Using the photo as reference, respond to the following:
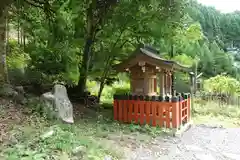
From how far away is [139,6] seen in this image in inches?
342

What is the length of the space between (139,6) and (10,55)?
462 cm

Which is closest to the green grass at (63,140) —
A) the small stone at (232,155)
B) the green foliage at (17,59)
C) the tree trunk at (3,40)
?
the tree trunk at (3,40)

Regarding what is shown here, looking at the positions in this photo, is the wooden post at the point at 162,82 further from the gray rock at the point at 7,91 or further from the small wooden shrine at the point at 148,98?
the gray rock at the point at 7,91

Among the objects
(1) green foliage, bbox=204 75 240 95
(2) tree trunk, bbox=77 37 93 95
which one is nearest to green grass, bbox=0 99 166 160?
(2) tree trunk, bbox=77 37 93 95

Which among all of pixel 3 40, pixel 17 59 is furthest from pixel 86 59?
pixel 3 40

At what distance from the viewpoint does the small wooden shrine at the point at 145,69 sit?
769cm

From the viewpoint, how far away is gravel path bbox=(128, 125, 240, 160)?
539 cm

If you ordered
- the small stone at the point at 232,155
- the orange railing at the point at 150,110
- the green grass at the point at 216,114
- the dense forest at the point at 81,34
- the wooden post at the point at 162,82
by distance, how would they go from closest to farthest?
the small stone at the point at 232,155 < the orange railing at the point at 150,110 < the wooden post at the point at 162,82 < the dense forest at the point at 81,34 < the green grass at the point at 216,114

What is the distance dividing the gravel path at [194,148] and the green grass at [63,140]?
34cm

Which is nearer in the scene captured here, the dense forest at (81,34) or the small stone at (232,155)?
the small stone at (232,155)

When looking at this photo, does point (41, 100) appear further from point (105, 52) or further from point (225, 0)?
point (225, 0)

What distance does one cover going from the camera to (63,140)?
15.3 feet

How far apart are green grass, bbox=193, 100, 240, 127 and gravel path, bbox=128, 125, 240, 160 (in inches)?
92.7

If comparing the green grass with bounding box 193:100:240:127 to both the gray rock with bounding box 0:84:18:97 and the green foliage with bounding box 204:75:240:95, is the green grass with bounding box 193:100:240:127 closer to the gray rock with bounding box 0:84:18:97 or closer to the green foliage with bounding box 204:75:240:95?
the green foliage with bounding box 204:75:240:95
